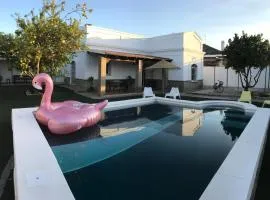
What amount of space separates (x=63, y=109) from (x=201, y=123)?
17.8 feet

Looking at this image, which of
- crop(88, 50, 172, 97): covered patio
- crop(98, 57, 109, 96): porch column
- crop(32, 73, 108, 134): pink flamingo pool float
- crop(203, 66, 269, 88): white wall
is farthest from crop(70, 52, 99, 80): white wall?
crop(203, 66, 269, 88): white wall

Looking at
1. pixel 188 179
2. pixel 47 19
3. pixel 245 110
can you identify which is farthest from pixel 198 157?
pixel 47 19

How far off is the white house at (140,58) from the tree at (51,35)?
5.50 m

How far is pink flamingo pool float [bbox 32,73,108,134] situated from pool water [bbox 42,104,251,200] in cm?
27

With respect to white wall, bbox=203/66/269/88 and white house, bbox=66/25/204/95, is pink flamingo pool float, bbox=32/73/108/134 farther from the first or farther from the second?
white wall, bbox=203/66/269/88

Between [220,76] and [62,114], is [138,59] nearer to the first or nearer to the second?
A: [220,76]

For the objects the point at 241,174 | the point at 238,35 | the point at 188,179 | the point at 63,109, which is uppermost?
the point at 238,35

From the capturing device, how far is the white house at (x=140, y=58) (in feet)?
73.9

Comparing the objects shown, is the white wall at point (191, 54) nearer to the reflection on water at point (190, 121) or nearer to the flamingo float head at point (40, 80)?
the reflection on water at point (190, 121)

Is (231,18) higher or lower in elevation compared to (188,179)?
higher

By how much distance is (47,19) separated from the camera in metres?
15.2

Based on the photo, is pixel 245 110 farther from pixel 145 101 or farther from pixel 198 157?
pixel 198 157

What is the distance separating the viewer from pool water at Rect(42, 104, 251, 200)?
15.9 ft

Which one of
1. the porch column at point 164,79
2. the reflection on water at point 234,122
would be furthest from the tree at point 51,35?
the porch column at point 164,79
